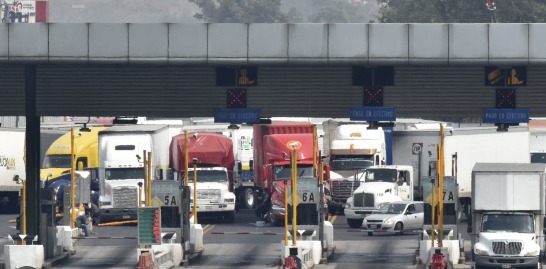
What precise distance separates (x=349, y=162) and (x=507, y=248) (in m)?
23.7

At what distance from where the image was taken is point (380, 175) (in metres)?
63.5

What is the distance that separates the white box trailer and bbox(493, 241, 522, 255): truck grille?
2166 centimetres

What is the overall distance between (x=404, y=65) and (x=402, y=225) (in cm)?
1737

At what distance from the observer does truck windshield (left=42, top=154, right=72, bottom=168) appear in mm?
65562

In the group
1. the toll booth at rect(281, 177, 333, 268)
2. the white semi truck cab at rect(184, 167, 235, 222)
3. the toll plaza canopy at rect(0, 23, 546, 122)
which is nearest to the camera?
the toll plaza canopy at rect(0, 23, 546, 122)

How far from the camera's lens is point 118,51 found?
132 ft

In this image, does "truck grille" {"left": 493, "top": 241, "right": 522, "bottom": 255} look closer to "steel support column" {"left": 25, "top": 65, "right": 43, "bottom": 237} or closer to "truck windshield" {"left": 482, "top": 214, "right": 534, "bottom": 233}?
"truck windshield" {"left": 482, "top": 214, "right": 534, "bottom": 233}

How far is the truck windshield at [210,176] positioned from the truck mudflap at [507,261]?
20.8 m

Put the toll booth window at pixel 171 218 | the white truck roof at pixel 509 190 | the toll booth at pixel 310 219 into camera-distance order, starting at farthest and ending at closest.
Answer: the toll booth window at pixel 171 218
the toll booth at pixel 310 219
the white truck roof at pixel 509 190

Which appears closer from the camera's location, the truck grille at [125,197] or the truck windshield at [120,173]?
the truck grille at [125,197]

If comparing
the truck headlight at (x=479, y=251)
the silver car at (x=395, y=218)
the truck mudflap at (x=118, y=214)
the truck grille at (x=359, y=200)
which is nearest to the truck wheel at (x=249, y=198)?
the truck mudflap at (x=118, y=214)

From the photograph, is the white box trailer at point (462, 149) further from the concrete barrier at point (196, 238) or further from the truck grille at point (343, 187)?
the concrete barrier at point (196, 238)

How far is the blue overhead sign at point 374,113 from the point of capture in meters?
43.2

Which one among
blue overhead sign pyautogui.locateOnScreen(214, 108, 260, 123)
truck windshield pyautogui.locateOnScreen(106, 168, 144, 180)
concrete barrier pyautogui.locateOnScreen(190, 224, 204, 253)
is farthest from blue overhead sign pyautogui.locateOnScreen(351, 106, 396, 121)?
truck windshield pyautogui.locateOnScreen(106, 168, 144, 180)
